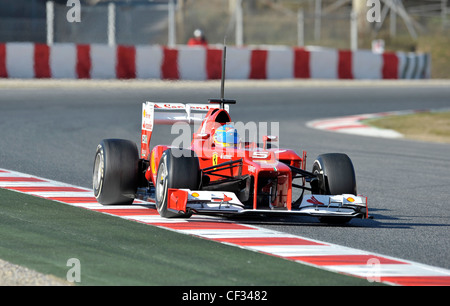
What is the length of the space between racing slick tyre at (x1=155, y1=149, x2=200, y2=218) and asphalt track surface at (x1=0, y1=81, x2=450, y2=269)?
2.21ft

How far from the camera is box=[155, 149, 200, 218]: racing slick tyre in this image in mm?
7892

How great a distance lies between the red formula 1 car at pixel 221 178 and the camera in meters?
7.83

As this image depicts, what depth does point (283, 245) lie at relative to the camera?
7.10 m

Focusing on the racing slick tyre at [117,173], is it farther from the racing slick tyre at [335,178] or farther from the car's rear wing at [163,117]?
the racing slick tyre at [335,178]

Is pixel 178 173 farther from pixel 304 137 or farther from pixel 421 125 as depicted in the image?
pixel 421 125

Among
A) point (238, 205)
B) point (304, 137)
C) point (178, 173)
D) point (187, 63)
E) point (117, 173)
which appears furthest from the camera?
point (187, 63)

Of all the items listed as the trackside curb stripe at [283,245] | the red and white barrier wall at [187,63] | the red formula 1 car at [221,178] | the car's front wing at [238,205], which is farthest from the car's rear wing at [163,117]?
the red and white barrier wall at [187,63]

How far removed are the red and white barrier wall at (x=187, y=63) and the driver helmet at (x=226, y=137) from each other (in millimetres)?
15021

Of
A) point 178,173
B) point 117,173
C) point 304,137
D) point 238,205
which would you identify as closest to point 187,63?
point 304,137

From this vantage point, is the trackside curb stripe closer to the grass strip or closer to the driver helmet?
the driver helmet

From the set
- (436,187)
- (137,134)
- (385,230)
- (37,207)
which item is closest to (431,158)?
(436,187)

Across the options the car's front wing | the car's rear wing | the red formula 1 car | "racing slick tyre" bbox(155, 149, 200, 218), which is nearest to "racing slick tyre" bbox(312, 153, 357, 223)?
the red formula 1 car

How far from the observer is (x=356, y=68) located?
28.9 metres

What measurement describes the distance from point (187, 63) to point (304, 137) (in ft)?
33.9
